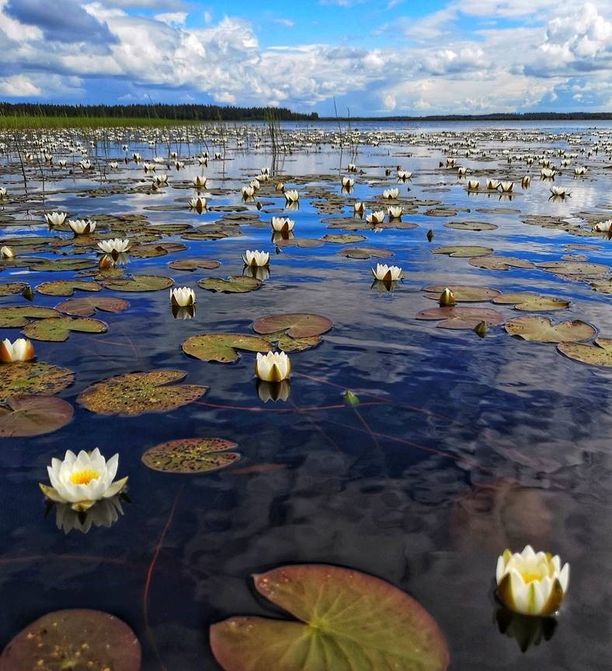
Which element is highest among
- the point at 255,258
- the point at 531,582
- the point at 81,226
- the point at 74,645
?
the point at 81,226

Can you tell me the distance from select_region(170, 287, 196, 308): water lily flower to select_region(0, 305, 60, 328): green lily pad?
875 millimetres

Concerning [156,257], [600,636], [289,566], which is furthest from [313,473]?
[156,257]

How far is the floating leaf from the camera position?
4008mm

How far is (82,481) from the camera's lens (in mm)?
2211

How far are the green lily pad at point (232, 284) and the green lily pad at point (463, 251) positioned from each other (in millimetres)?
2347

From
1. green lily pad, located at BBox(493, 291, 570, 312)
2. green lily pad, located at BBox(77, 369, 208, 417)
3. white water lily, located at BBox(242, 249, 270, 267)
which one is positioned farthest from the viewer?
white water lily, located at BBox(242, 249, 270, 267)

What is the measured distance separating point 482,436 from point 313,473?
2.86 ft

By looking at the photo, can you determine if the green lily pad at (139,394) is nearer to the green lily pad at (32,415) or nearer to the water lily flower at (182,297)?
the green lily pad at (32,415)

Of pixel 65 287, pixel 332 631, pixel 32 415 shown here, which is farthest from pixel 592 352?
pixel 65 287

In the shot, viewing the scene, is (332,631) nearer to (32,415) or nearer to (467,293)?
(32,415)

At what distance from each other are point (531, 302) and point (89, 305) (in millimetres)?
3637

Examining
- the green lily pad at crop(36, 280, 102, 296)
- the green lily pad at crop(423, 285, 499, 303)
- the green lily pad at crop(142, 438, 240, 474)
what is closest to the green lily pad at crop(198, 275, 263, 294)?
the green lily pad at crop(36, 280, 102, 296)

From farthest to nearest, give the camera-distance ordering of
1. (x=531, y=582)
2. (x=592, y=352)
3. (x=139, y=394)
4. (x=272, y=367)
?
(x=592, y=352) < (x=272, y=367) < (x=139, y=394) < (x=531, y=582)

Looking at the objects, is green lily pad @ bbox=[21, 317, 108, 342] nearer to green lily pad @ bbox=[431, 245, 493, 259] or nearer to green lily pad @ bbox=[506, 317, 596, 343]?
green lily pad @ bbox=[506, 317, 596, 343]
